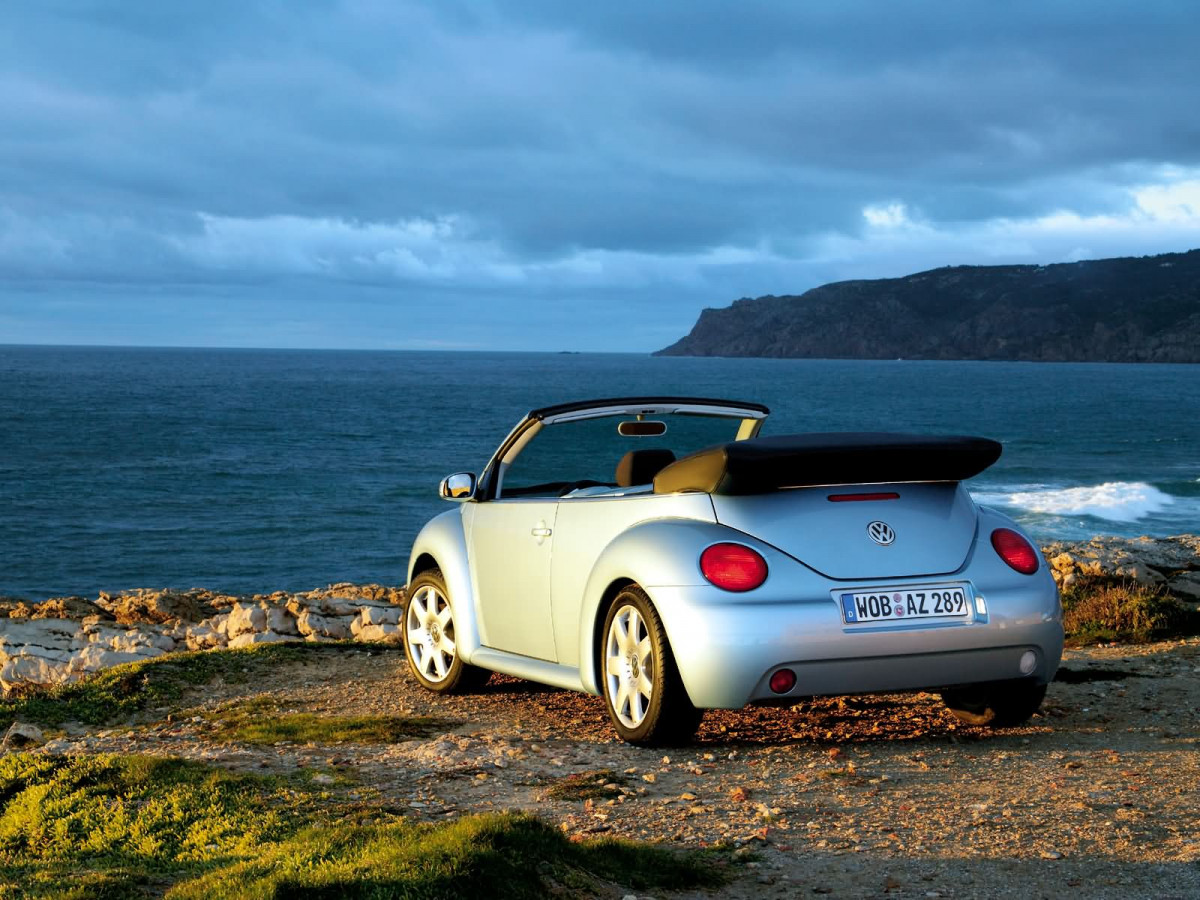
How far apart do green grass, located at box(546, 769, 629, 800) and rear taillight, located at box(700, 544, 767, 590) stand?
→ 952mm

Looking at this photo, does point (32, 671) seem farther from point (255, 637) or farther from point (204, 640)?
point (255, 637)

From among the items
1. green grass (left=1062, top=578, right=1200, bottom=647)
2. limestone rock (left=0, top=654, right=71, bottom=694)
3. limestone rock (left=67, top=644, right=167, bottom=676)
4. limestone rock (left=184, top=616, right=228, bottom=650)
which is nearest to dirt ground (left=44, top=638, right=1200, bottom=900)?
green grass (left=1062, top=578, right=1200, bottom=647)

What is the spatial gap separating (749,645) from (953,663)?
3.25ft

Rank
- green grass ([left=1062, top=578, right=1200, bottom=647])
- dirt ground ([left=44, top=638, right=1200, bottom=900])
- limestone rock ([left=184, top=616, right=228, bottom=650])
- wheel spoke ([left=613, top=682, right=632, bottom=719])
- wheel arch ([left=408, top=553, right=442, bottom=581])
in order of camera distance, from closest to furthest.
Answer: dirt ground ([left=44, top=638, right=1200, bottom=900]), wheel spoke ([left=613, top=682, right=632, bottom=719]), wheel arch ([left=408, top=553, right=442, bottom=581]), green grass ([left=1062, top=578, right=1200, bottom=647]), limestone rock ([left=184, top=616, right=228, bottom=650])

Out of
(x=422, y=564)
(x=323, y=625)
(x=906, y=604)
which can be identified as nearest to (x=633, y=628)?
(x=906, y=604)

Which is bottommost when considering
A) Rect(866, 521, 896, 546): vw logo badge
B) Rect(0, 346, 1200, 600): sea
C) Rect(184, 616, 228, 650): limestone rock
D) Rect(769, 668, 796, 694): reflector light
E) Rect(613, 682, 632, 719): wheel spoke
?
Rect(0, 346, 1200, 600): sea

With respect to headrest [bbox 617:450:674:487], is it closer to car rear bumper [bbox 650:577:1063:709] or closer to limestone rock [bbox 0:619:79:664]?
car rear bumper [bbox 650:577:1063:709]

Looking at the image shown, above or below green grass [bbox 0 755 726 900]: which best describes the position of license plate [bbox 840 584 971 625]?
above

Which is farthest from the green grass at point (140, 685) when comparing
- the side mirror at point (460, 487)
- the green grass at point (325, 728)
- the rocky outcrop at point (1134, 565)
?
the rocky outcrop at point (1134, 565)

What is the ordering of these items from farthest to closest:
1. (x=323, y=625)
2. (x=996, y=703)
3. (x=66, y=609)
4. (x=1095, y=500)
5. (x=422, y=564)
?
1. (x=1095, y=500)
2. (x=66, y=609)
3. (x=323, y=625)
4. (x=422, y=564)
5. (x=996, y=703)

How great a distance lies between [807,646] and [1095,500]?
4090 centimetres

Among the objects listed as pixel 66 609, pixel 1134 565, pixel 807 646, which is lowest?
pixel 66 609

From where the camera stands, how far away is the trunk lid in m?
6.04

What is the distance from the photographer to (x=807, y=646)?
232 inches
